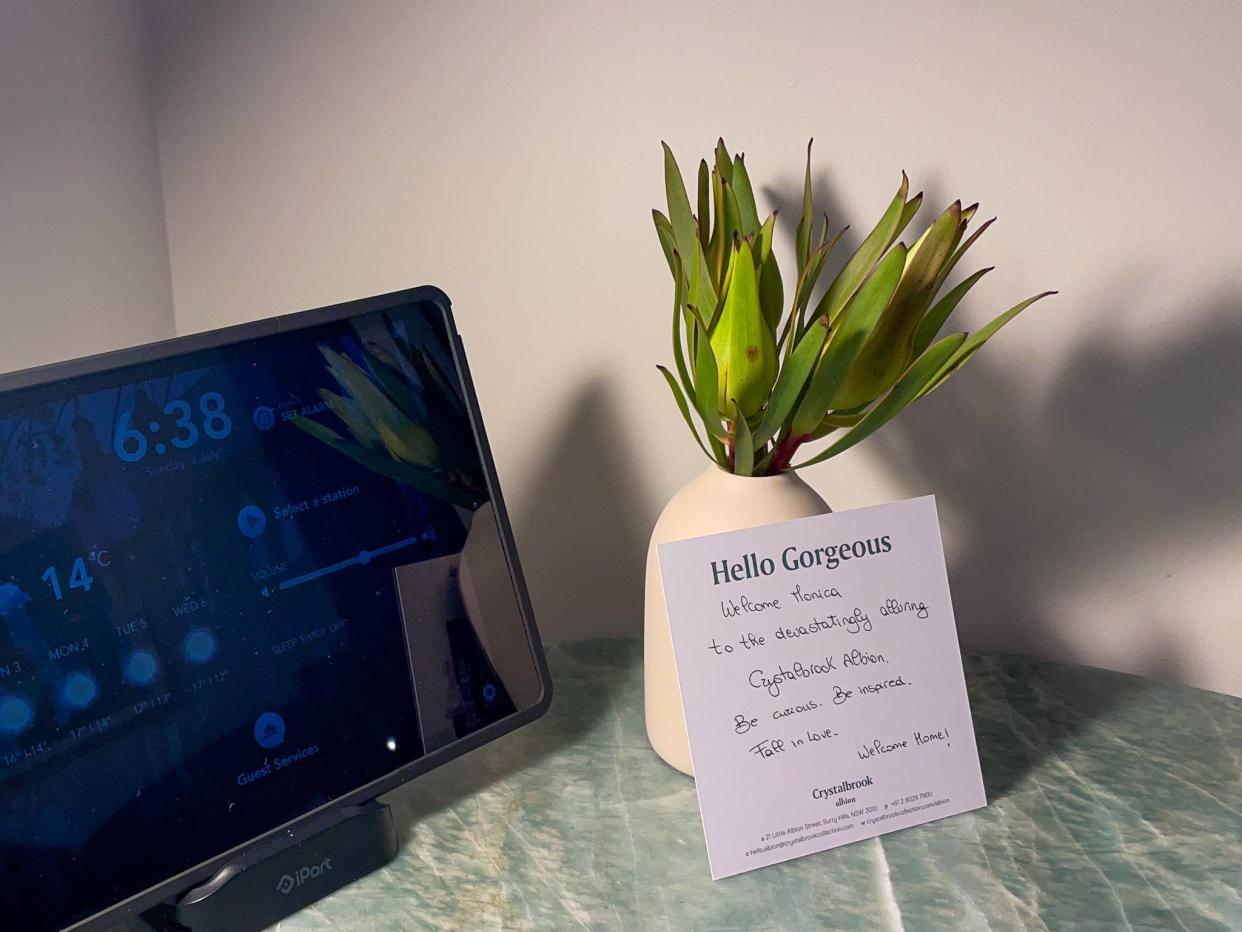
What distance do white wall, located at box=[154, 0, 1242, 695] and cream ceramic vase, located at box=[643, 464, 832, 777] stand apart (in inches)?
8.4

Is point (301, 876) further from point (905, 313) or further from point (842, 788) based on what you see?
point (905, 313)

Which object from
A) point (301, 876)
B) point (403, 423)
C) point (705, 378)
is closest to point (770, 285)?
point (705, 378)

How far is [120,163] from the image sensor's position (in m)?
0.93

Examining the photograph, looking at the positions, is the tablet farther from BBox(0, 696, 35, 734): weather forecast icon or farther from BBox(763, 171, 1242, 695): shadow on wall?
BBox(763, 171, 1242, 695): shadow on wall

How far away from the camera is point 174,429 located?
0.66m

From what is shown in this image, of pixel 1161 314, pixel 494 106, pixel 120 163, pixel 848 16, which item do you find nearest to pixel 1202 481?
pixel 1161 314

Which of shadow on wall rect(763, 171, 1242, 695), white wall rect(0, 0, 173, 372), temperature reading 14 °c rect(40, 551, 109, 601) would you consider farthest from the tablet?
shadow on wall rect(763, 171, 1242, 695)

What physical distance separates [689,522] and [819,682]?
0.45 feet

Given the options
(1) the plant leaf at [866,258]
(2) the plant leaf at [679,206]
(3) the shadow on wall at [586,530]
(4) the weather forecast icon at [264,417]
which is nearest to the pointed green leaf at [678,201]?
(2) the plant leaf at [679,206]

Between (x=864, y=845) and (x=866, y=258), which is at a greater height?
(x=866, y=258)

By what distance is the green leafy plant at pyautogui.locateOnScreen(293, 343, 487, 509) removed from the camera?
2.41 feet

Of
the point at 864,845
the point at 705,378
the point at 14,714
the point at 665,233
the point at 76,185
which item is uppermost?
the point at 76,185

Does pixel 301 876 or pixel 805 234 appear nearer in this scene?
pixel 301 876

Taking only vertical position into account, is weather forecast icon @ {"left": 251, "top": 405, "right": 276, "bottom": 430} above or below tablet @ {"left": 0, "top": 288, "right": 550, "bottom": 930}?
above
